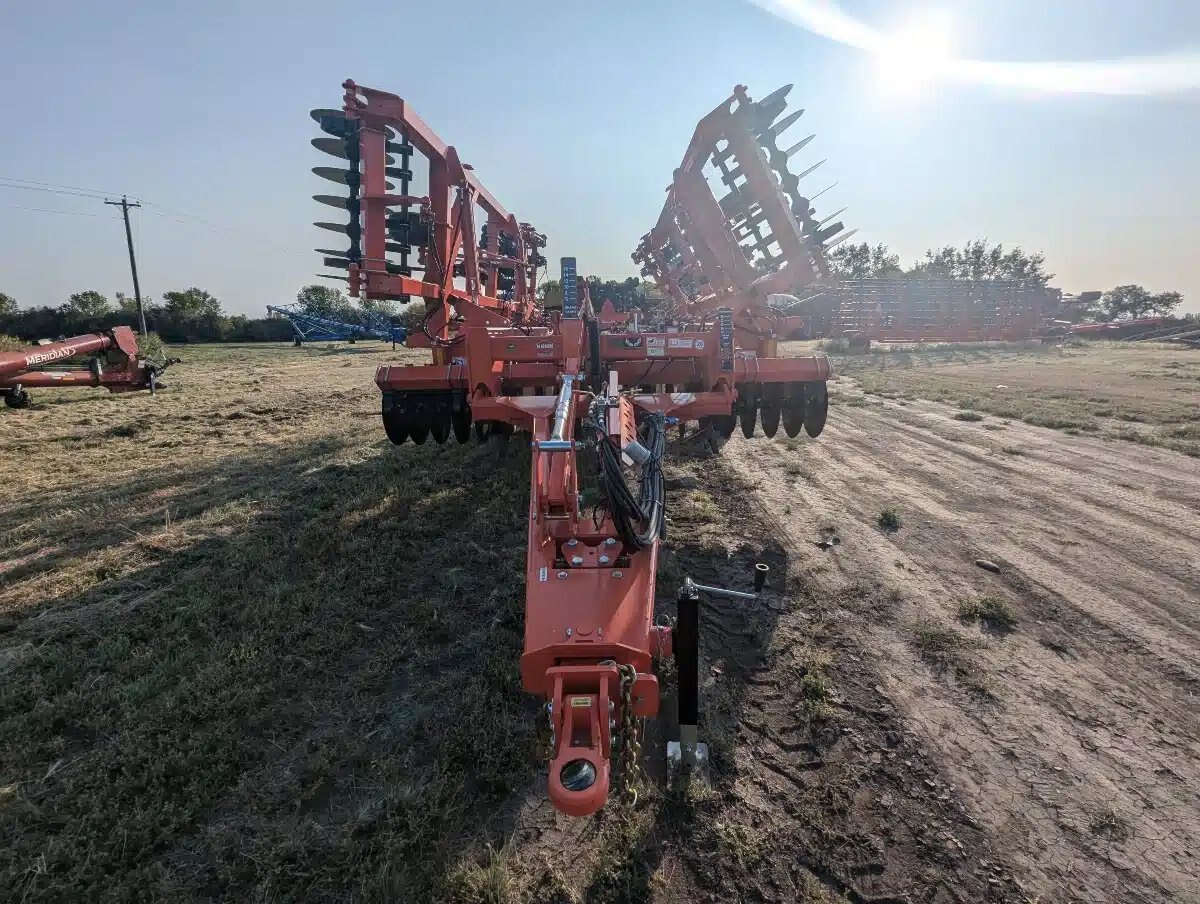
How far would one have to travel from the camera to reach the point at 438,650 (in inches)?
137

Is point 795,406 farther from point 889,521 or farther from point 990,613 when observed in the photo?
point 990,613

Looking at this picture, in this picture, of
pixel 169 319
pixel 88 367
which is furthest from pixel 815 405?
pixel 169 319

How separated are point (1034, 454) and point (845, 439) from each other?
7.57 feet

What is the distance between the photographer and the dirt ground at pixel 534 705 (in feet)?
6.97

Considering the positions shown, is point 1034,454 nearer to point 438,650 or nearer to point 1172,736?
point 1172,736

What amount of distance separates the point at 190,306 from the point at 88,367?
40.4m

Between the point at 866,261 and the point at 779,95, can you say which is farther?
the point at 866,261

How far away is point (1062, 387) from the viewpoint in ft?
44.2

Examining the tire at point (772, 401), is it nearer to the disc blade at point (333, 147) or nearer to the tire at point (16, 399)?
the disc blade at point (333, 147)

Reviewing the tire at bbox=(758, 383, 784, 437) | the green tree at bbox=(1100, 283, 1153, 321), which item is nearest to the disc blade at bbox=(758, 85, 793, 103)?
the tire at bbox=(758, 383, 784, 437)

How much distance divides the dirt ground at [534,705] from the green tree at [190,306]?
4678 centimetres

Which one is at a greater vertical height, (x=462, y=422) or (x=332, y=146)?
(x=332, y=146)

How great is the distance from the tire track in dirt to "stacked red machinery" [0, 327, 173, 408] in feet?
42.5

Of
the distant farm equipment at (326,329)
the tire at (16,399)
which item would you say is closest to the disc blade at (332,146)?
the tire at (16,399)
